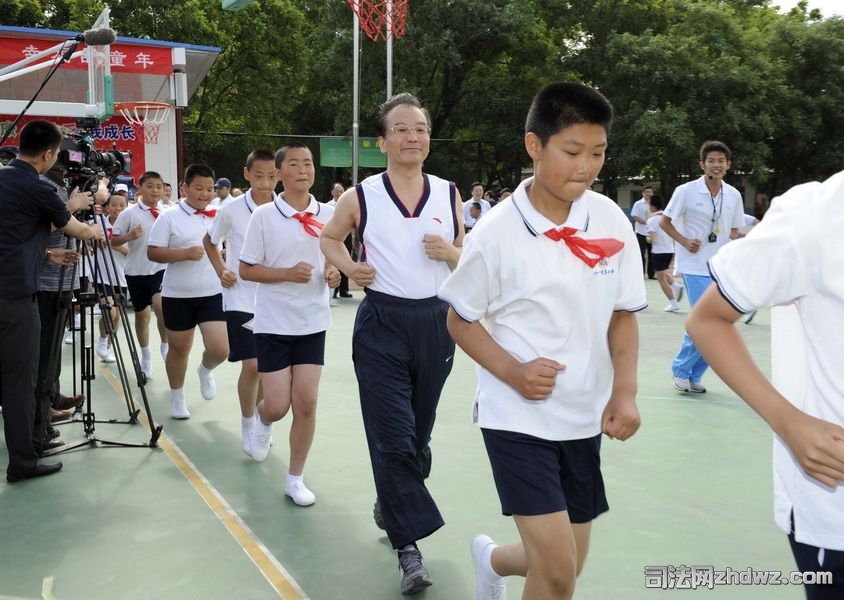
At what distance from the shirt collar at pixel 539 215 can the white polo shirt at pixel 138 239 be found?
19.4ft

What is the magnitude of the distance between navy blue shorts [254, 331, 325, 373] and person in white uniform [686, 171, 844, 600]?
313cm

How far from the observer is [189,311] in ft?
21.7

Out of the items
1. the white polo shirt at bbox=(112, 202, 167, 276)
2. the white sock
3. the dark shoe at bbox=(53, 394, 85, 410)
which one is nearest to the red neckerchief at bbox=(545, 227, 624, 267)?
the white sock

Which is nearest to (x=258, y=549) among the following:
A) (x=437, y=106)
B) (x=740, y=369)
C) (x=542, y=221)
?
(x=542, y=221)

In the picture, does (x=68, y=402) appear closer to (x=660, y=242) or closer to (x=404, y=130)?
(x=404, y=130)

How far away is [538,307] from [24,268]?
350 cm

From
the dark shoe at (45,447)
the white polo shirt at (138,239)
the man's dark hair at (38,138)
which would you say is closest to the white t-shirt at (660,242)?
the white polo shirt at (138,239)

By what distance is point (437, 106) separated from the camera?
1145 inches

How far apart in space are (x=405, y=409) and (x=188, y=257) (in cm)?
329

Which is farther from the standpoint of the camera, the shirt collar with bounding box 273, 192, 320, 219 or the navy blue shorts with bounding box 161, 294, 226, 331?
the navy blue shorts with bounding box 161, 294, 226, 331

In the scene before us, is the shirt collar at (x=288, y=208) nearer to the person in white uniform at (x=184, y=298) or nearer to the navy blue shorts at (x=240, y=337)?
the navy blue shorts at (x=240, y=337)

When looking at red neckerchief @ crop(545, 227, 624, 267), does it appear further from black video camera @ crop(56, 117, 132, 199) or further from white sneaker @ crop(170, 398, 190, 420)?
white sneaker @ crop(170, 398, 190, 420)

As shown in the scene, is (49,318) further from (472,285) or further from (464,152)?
(464,152)

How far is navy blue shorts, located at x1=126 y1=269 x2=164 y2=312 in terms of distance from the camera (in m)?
8.13
